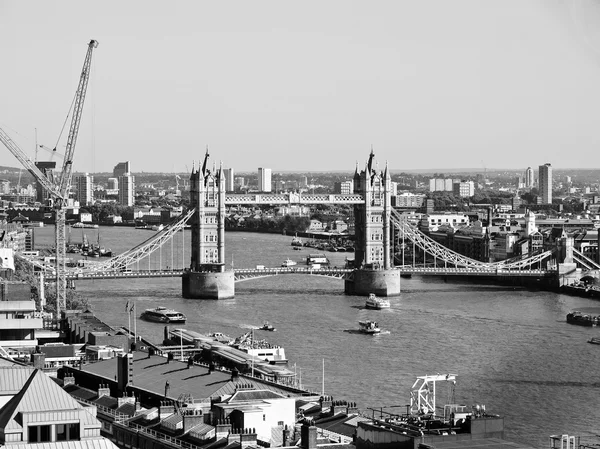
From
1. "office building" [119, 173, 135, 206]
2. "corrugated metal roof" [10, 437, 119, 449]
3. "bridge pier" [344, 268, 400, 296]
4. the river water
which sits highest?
"office building" [119, 173, 135, 206]

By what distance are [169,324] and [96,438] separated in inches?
912

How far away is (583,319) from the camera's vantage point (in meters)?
33.2

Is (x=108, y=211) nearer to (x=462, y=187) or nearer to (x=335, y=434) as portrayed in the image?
(x=462, y=187)

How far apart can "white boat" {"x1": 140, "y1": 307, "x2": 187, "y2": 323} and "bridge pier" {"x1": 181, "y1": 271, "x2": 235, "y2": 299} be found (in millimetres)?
6588

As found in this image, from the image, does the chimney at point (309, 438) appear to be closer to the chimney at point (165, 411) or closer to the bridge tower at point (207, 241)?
the chimney at point (165, 411)

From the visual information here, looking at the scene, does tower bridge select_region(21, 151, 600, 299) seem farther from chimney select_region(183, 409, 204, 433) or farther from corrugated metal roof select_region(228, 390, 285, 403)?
chimney select_region(183, 409, 204, 433)

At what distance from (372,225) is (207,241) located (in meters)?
4.53

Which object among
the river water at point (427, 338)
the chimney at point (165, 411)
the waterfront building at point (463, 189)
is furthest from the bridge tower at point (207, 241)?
the waterfront building at point (463, 189)

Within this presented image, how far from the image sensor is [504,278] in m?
46.4

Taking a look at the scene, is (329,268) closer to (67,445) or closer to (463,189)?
(67,445)

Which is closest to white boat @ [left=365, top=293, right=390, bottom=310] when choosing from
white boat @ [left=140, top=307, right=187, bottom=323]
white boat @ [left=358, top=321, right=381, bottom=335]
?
white boat @ [left=140, top=307, right=187, bottom=323]

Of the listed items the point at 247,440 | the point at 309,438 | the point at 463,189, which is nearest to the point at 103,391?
the point at 247,440

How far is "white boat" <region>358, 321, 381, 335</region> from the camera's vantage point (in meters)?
30.1

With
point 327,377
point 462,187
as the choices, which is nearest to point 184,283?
point 327,377
